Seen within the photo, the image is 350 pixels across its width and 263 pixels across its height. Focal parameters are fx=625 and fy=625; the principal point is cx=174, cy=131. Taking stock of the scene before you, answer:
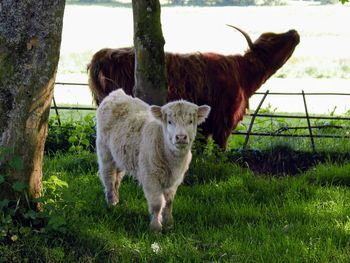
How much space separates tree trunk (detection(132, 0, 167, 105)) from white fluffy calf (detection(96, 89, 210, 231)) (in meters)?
0.77

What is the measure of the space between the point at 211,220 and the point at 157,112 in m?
1.10

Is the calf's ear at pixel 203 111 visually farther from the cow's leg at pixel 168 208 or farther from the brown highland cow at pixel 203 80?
the brown highland cow at pixel 203 80

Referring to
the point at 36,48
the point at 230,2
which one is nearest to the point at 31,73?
the point at 36,48

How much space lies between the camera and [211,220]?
5582mm

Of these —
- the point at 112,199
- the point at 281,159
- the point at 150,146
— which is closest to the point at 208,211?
the point at 150,146

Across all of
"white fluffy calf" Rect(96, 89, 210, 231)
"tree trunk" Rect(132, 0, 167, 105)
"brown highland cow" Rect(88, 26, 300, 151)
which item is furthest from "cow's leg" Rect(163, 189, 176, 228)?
"brown highland cow" Rect(88, 26, 300, 151)

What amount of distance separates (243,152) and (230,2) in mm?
41036

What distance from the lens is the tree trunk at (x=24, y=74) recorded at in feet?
15.3

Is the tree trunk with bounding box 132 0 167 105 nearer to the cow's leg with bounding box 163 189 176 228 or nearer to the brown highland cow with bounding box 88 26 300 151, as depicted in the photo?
the brown highland cow with bounding box 88 26 300 151

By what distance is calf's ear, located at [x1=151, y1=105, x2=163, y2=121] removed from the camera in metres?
5.32

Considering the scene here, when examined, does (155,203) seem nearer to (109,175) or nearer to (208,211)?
(208,211)

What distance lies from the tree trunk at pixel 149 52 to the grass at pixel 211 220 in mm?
961

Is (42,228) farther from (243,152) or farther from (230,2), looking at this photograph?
(230,2)

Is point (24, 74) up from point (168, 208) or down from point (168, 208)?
up
